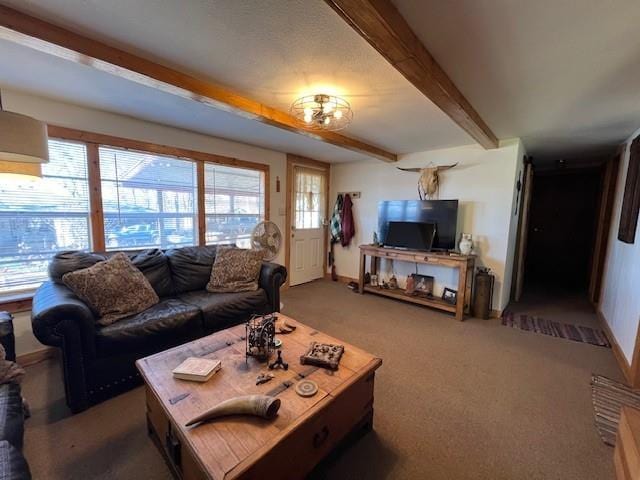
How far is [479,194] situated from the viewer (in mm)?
3451

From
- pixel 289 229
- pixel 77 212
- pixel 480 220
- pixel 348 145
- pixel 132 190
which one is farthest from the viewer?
pixel 289 229

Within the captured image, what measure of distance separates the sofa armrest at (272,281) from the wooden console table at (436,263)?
1.68 meters

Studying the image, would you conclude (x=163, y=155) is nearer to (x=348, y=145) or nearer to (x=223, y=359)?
(x=348, y=145)

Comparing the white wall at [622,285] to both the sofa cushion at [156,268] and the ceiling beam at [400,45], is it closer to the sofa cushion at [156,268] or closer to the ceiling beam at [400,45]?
the ceiling beam at [400,45]

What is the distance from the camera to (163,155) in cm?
302

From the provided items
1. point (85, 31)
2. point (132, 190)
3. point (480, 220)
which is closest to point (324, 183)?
point (480, 220)

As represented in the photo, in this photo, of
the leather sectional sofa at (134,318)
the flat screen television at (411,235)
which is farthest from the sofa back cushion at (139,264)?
the flat screen television at (411,235)

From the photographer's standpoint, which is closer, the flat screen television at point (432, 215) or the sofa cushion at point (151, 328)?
the sofa cushion at point (151, 328)

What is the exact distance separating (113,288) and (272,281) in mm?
1281

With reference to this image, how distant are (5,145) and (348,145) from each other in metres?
2.72

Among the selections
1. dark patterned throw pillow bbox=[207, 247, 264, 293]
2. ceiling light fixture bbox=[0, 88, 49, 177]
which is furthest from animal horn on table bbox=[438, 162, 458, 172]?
ceiling light fixture bbox=[0, 88, 49, 177]

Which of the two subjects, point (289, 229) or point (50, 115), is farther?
point (289, 229)

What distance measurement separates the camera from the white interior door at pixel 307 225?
4.55 meters

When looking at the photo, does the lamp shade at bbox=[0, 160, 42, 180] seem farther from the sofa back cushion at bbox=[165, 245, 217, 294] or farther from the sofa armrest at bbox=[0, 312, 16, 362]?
the sofa back cushion at bbox=[165, 245, 217, 294]
